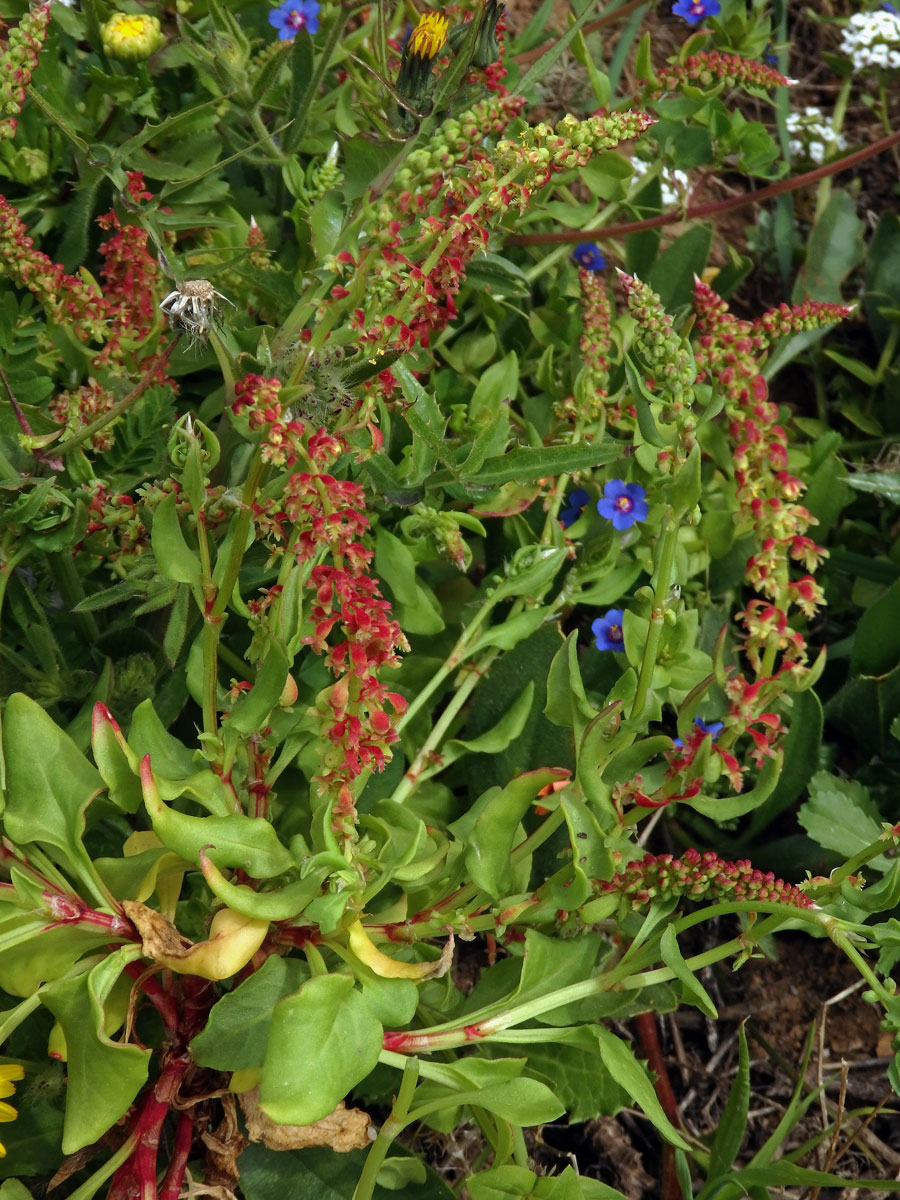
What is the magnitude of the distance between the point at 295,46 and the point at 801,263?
4.49 feet

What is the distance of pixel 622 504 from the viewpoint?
1.84 meters

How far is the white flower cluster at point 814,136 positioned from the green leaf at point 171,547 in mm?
1942

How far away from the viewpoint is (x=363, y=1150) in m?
1.58

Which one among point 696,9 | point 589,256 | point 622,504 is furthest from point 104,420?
point 696,9

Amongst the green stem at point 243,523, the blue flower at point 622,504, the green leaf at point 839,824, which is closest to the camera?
the green stem at point 243,523

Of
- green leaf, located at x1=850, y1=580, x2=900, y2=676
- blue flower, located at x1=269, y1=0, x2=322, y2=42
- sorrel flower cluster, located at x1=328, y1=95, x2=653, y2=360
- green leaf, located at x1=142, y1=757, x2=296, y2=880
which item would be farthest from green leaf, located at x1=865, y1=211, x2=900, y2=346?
green leaf, located at x1=142, y1=757, x2=296, y2=880

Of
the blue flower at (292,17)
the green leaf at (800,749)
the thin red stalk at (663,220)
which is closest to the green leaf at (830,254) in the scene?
the thin red stalk at (663,220)

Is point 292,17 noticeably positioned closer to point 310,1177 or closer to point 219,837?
point 219,837

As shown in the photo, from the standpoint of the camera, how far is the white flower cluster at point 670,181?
2.22m

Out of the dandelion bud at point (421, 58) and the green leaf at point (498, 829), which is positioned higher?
the dandelion bud at point (421, 58)

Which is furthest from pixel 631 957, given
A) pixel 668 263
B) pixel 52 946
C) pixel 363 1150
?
pixel 668 263

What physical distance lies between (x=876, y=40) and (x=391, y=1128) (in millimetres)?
2516

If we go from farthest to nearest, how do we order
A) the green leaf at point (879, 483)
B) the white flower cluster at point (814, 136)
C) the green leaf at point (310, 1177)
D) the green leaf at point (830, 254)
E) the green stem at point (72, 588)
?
the white flower cluster at point (814, 136), the green leaf at point (830, 254), the green leaf at point (879, 483), the green stem at point (72, 588), the green leaf at point (310, 1177)

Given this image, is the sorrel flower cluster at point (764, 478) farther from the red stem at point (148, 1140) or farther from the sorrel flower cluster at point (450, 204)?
the red stem at point (148, 1140)
